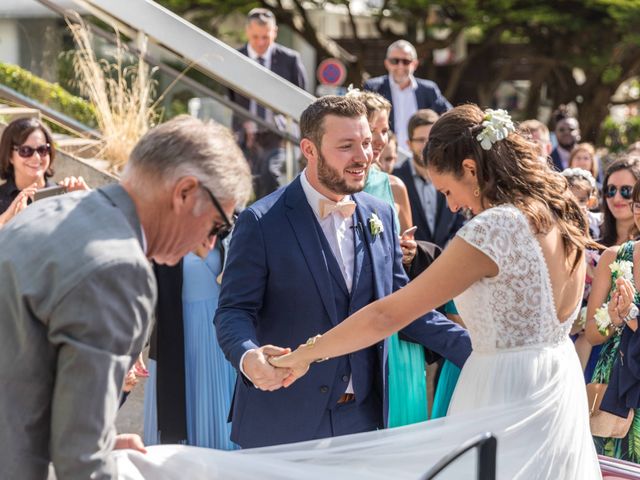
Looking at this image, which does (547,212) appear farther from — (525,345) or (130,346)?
(130,346)

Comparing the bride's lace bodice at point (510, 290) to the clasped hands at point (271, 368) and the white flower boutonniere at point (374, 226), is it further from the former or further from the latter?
the white flower boutonniere at point (374, 226)

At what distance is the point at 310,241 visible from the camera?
4.29 metres

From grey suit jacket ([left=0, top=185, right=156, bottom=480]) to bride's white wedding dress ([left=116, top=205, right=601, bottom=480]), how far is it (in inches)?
42.9

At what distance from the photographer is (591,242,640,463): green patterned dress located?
5355mm

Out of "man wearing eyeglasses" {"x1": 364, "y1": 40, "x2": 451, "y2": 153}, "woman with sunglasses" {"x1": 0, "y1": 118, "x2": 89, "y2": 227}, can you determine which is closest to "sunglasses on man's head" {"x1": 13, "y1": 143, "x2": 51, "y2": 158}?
Result: "woman with sunglasses" {"x1": 0, "y1": 118, "x2": 89, "y2": 227}

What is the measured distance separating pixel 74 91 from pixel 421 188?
3227 mm

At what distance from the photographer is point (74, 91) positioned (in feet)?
29.3

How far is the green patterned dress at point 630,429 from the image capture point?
5.36 meters

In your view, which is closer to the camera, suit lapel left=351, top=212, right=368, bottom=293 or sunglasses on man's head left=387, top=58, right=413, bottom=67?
suit lapel left=351, top=212, right=368, bottom=293

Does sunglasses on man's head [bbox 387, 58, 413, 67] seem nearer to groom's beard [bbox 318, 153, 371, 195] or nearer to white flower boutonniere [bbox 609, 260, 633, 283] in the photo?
white flower boutonniere [bbox 609, 260, 633, 283]

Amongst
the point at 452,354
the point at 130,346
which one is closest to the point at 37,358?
the point at 130,346

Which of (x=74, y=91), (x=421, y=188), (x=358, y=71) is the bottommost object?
(x=421, y=188)

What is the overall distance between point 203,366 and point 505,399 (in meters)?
2.63

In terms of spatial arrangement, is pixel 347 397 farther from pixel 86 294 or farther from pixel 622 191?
pixel 622 191
